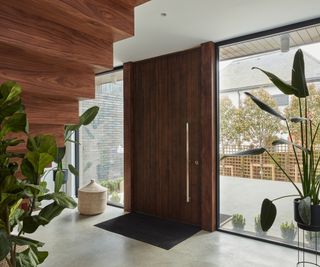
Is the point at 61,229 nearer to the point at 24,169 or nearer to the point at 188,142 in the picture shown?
the point at 188,142

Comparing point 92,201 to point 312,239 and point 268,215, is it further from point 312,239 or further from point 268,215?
point 312,239

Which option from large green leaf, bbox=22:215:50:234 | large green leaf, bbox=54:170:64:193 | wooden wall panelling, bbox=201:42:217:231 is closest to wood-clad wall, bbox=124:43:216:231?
wooden wall panelling, bbox=201:42:217:231

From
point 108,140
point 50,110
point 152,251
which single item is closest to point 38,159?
point 50,110

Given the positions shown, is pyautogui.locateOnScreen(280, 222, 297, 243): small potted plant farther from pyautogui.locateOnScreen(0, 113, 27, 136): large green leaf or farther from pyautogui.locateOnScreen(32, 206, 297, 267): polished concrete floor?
pyautogui.locateOnScreen(0, 113, 27, 136): large green leaf

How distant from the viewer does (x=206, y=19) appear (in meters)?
2.78

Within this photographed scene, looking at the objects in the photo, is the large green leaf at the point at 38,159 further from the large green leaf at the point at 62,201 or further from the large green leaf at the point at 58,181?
the large green leaf at the point at 58,181

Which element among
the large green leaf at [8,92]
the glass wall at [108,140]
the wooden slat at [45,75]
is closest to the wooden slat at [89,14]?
the wooden slat at [45,75]

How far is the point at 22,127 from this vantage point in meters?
1.28

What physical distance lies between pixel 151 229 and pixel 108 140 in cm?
191

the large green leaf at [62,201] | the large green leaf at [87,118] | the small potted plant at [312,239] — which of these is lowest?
the small potted plant at [312,239]

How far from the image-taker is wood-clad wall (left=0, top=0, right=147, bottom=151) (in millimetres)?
1487

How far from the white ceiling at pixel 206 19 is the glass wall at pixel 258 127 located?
0.28 m

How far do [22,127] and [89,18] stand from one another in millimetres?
795

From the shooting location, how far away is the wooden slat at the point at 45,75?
1627 millimetres
